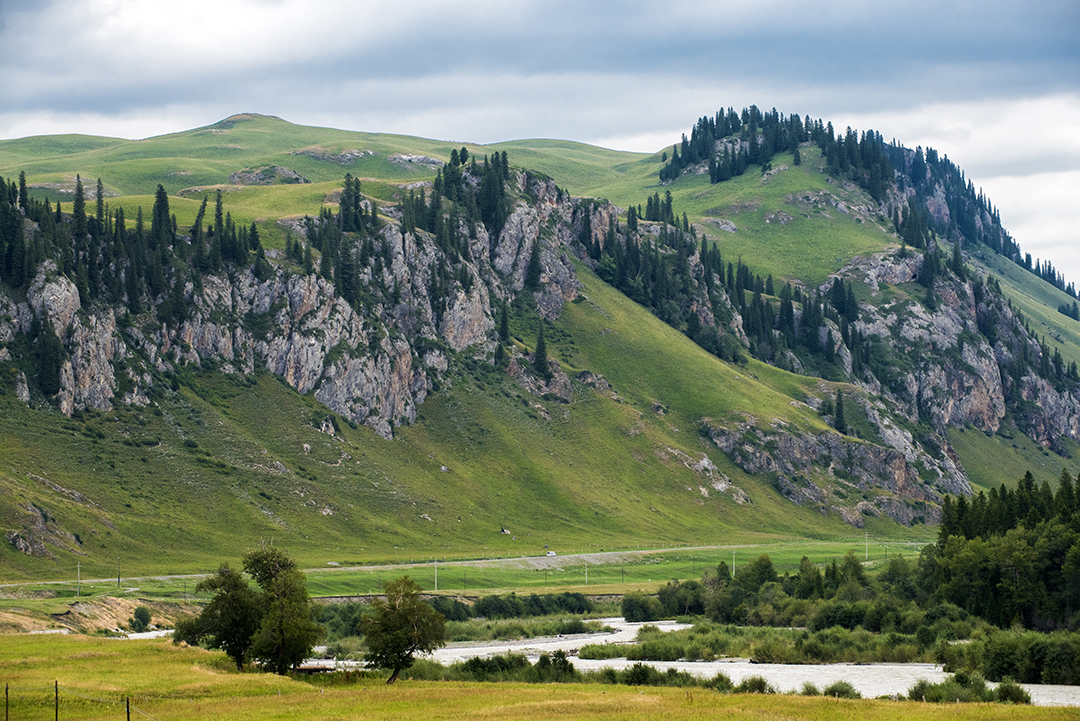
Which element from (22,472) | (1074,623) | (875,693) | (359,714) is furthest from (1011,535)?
(22,472)

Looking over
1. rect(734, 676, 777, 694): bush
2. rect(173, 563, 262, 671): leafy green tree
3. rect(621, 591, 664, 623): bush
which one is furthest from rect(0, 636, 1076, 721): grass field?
rect(621, 591, 664, 623): bush

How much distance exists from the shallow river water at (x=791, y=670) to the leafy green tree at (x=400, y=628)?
20532mm

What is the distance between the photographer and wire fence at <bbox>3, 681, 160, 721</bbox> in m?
64.6

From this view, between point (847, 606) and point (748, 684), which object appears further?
point (847, 606)

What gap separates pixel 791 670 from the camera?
361 feet

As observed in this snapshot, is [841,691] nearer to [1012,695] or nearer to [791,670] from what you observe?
[1012,695]

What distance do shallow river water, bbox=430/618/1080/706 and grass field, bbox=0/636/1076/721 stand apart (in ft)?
41.8

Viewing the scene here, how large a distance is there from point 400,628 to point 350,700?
13.5 meters

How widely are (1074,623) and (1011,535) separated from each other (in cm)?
1771

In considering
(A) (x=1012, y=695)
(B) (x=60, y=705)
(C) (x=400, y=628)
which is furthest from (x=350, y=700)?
(A) (x=1012, y=695)

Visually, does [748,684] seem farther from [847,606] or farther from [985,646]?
[847,606]

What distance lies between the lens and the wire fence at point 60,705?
64.6m

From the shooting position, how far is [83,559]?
165 metres

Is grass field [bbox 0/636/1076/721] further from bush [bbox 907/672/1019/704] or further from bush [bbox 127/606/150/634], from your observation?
bush [bbox 127/606/150/634]
